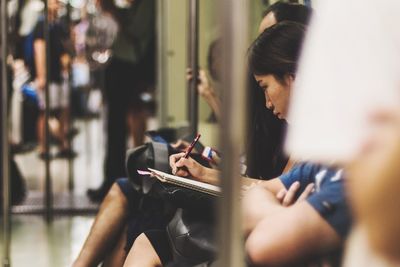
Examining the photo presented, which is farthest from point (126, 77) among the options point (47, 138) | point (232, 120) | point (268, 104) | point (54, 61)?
point (232, 120)

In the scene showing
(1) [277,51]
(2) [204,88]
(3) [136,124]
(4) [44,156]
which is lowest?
(4) [44,156]

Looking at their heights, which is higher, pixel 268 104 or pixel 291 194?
pixel 268 104

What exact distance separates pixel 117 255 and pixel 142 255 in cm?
47

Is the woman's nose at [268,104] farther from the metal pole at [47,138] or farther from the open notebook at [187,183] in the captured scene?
the metal pole at [47,138]

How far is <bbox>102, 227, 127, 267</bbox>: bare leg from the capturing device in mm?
2408

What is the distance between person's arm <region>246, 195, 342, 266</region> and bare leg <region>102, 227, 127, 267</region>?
122 cm

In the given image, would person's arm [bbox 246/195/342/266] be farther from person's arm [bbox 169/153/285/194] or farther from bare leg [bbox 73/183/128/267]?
bare leg [bbox 73/183/128/267]

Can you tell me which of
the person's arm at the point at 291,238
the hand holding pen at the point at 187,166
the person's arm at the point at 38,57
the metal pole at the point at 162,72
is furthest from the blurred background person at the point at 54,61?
the person's arm at the point at 291,238

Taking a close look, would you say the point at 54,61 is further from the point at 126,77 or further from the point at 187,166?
the point at 187,166

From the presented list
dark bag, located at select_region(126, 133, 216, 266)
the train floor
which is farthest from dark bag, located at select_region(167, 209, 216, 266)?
the train floor

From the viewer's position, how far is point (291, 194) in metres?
1.33

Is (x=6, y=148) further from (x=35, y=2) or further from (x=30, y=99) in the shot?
(x=30, y=99)

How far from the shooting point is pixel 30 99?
6910mm

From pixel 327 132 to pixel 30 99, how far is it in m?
6.15
